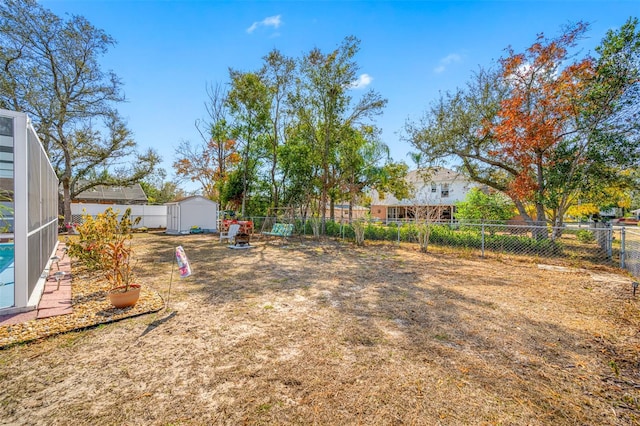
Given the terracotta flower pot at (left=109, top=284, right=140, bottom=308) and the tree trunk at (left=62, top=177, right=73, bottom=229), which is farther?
the tree trunk at (left=62, top=177, right=73, bottom=229)

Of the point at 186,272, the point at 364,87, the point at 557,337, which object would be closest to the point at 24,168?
the point at 186,272

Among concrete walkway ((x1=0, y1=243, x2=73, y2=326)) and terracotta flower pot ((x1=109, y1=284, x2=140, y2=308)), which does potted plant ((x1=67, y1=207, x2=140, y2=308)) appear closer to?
terracotta flower pot ((x1=109, y1=284, x2=140, y2=308))

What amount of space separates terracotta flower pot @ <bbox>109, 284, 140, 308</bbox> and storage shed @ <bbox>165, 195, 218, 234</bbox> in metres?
14.1

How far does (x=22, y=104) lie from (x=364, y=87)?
17.7 meters

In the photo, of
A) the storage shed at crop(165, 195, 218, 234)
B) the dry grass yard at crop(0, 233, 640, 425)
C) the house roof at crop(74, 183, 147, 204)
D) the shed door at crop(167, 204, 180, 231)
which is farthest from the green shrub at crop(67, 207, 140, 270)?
the house roof at crop(74, 183, 147, 204)

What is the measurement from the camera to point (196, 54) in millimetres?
10953

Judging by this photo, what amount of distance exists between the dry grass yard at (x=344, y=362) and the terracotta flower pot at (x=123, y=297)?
0.48m

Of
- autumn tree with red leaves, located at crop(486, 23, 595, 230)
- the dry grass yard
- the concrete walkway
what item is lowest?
the dry grass yard

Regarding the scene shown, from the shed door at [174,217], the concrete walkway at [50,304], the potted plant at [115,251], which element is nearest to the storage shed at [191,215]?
the shed door at [174,217]

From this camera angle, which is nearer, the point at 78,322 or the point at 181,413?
the point at 181,413

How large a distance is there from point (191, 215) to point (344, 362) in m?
17.0

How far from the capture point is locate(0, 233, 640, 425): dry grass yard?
79.6 inches

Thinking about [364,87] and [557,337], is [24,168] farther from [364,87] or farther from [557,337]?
[364,87]

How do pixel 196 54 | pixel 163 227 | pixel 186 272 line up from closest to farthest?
pixel 186 272, pixel 196 54, pixel 163 227
